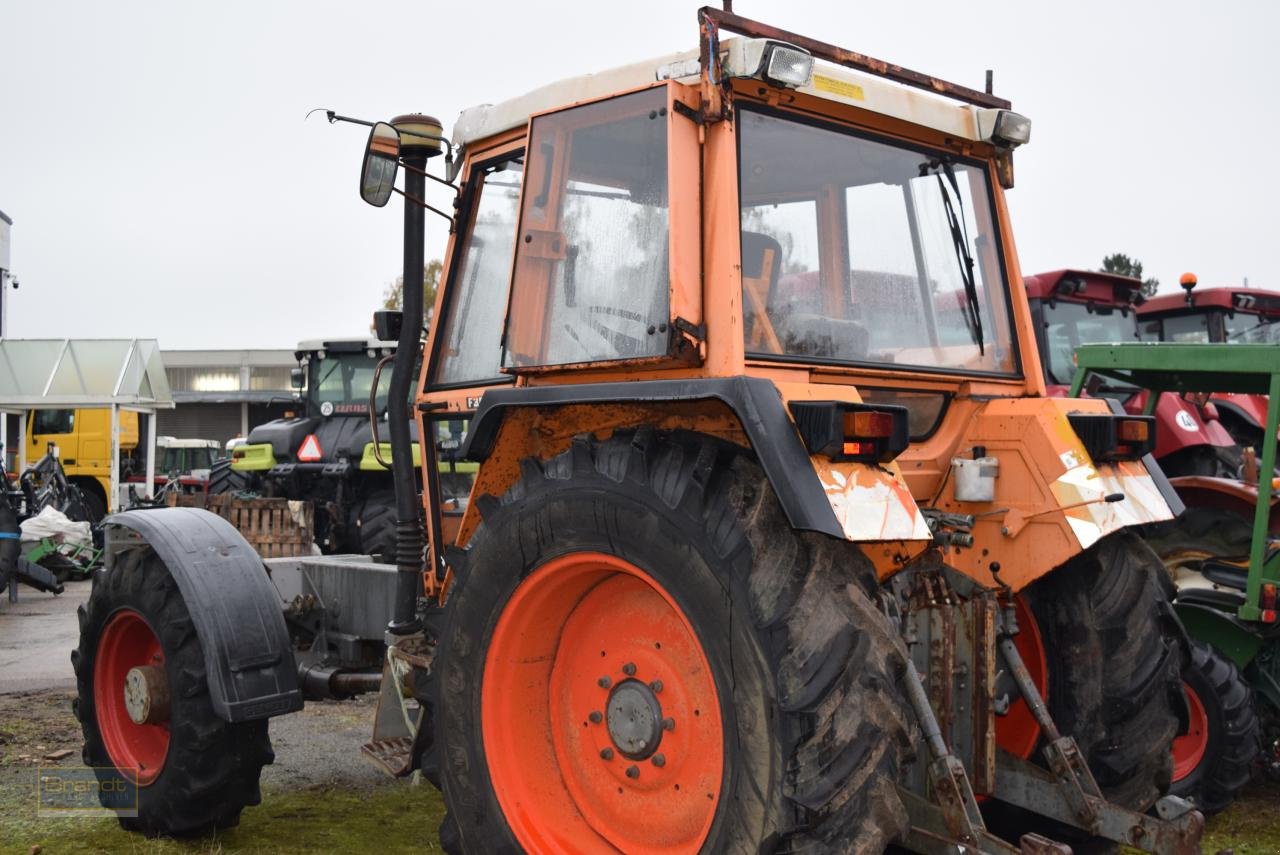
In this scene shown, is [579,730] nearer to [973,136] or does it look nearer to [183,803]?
[183,803]

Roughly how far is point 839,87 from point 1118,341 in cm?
761

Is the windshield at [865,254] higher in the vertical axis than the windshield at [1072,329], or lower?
lower

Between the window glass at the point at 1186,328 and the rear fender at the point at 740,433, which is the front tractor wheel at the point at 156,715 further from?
the window glass at the point at 1186,328

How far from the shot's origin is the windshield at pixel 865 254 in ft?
11.3

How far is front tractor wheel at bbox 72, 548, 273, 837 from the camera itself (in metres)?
4.47

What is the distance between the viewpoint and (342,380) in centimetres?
1463

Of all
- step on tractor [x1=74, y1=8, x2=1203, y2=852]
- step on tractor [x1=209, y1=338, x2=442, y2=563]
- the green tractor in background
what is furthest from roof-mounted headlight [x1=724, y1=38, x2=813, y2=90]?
step on tractor [x1=209, y1=338, x2=442, y2=563]

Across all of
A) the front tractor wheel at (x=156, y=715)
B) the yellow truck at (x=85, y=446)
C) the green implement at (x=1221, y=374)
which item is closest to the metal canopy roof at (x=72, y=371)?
the yellow truck at (x=85, y=446)

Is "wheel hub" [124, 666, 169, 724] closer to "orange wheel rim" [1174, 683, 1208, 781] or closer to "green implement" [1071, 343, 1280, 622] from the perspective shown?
"orange wheel rim" [1174, 683, 1208, 781]

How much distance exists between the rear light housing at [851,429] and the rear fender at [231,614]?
243 cm

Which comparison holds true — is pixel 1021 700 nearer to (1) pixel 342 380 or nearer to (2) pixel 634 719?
(2) pixel 634 719

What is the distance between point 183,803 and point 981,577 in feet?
9.71

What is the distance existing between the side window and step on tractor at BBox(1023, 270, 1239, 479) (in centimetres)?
1745

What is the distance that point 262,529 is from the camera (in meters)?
12.9
